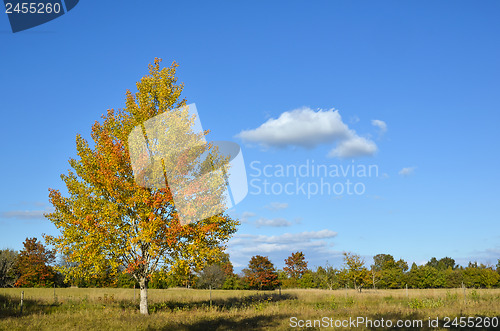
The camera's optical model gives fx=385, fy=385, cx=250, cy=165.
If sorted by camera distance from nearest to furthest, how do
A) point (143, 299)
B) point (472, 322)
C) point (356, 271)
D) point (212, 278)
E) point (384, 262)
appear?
point (472, 322) < point (143, 299) < point (356, 271) < point (212, 278) < point (384, 262)

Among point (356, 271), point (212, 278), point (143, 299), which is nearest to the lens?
point (143, 299)

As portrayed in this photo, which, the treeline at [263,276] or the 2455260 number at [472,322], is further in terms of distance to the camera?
the treeline at [263,276]

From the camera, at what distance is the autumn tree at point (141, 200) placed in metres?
20.4

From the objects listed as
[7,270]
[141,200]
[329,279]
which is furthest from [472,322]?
[7,270]

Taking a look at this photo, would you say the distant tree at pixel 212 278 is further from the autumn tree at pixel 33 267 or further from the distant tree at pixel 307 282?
the autumn tree at pixel 33 267

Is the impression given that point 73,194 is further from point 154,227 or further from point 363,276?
point 363,276

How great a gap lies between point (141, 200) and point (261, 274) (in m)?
58.0

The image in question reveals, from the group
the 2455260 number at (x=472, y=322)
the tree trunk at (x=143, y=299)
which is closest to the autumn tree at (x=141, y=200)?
the tree trunk at (x=143, y=299)

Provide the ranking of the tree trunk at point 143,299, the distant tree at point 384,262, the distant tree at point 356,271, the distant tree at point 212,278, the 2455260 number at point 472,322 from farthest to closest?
the distant tree at point 384,262, the distant tree at point 212,278, the distant tree at point 356,271, the tree trunk at point 143,299, the 2455260 number at point 472,322

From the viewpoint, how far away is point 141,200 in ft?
66.7

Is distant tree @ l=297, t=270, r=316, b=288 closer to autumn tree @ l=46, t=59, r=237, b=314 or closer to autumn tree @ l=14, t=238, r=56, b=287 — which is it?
autumn tree @ l=14, t=238, r=56, b=287

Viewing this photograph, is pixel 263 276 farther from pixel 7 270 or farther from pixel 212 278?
pixel 7 270

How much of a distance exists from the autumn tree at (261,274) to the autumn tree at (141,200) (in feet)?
177

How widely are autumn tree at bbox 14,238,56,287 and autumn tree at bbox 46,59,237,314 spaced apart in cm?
5161
